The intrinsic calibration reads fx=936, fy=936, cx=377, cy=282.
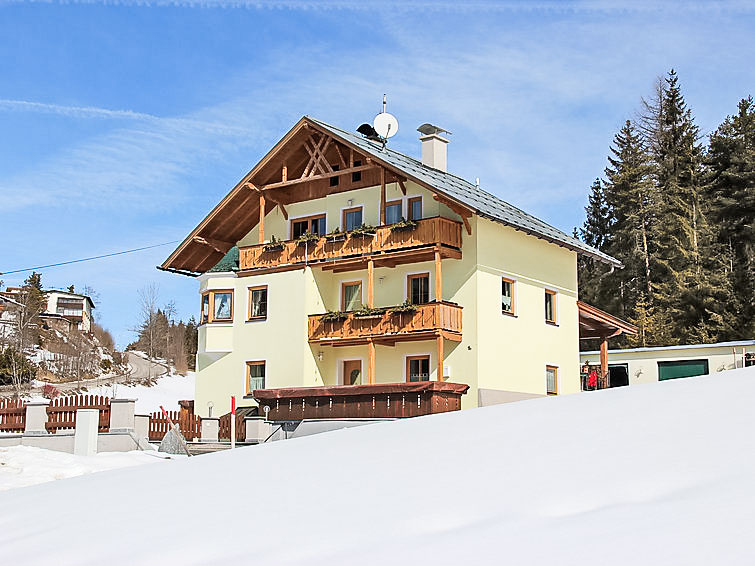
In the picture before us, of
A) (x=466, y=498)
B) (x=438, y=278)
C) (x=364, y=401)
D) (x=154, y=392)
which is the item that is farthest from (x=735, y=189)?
(x=466, y=498)

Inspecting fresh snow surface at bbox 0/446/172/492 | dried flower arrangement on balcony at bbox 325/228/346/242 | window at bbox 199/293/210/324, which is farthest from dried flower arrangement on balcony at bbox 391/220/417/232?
fresh snow surface at bbox 0/446/172/492

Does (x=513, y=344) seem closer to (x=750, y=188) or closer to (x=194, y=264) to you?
(x=194, y=264)

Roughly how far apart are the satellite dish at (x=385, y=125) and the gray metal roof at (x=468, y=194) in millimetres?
459

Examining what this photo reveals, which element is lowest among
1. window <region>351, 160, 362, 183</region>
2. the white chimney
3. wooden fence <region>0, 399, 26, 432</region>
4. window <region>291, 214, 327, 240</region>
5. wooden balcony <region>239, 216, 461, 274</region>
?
wooden fence <region>0, 399, 26, 432</region>

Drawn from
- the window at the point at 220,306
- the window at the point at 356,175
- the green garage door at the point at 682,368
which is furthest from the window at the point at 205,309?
the green garage door at the point at 682,368

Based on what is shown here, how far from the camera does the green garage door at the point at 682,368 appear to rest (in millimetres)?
33344

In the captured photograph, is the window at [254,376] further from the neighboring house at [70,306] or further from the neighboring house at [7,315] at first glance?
the neighboring house at [70,306]

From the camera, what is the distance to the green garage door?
109 feet

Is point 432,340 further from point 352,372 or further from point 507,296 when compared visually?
point 352,372

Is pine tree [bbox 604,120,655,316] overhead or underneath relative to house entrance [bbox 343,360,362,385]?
overhead

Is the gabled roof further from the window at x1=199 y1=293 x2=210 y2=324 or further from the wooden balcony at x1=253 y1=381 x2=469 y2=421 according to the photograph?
the wooden balcony at x1=253 y1=381 x2=469 y2=421

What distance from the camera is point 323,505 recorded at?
6.21 meters

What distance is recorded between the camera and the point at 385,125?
107 feet

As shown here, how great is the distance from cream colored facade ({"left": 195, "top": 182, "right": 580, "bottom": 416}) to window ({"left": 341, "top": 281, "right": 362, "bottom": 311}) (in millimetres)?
170
